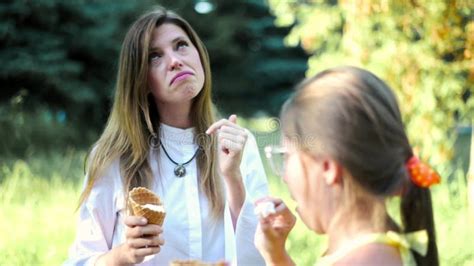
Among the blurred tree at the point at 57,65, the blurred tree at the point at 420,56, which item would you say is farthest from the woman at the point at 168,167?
the blurred tree at the point at 57,65

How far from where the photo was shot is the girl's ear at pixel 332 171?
176cm

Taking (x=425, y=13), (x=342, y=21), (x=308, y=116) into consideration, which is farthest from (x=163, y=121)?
(x=342, y=21)

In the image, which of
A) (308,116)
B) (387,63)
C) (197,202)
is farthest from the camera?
(387,63)

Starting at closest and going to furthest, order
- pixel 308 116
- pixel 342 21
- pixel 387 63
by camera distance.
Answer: pixel 308 116, pixel 387 63, pixel 342 21

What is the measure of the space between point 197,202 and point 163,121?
1.09ft

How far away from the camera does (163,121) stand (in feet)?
9.21

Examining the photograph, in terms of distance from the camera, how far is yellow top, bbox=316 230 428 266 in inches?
68.0

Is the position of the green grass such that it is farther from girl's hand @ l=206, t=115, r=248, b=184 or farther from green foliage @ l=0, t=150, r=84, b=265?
girl's hand @ l=206, t=115, r=248, b=184

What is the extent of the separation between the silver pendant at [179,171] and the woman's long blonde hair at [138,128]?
7 centimetres

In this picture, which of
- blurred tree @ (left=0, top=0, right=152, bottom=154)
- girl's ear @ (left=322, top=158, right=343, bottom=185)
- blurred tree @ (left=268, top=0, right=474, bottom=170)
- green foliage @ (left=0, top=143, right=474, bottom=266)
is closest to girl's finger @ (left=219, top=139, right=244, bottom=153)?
girl's ear @ (left=322, top=158, right=343, bottom=185)

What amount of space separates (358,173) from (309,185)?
0.14 meters

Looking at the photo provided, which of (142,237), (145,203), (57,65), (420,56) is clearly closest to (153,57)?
(145,203)

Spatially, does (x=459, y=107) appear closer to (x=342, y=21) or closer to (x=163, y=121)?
(x=342, y=21)

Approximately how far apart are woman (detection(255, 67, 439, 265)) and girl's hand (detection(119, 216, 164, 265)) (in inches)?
22.1
